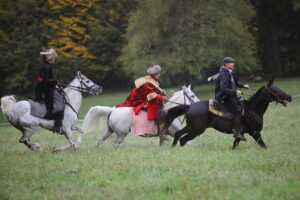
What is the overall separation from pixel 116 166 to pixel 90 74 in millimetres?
42894

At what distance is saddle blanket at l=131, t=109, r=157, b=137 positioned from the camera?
13.6 m

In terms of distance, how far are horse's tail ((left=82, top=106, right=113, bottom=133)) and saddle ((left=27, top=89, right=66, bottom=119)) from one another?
3.06 ft

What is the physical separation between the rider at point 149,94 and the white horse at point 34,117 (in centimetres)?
152

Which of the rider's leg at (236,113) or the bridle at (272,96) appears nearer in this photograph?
the bridle at (272,96)

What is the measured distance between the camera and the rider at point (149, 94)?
44.7 ft

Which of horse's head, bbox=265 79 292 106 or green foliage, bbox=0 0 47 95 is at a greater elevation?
horse's head, bbox=265 79 292 106

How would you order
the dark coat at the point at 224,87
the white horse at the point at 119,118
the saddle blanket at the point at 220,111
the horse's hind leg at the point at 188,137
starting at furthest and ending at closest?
the white horse at the point at 119,118 → the horse's hind leg at the point at 188,137 → the saddle blanket at the point at 220,111 → the dark coat at the point at 224,87

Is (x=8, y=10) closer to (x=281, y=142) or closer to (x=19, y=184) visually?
(x=281, y=142)

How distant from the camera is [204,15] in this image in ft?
133

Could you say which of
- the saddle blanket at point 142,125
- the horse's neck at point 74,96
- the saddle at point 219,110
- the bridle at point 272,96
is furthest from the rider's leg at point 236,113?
the horse's neck at point 74,96

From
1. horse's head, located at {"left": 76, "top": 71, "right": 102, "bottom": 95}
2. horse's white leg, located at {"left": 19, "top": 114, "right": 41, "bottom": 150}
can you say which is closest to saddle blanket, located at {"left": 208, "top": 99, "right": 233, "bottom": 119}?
horse's head, located at {"left": 76, "top": 71, "right": 102, "bottom": 95}

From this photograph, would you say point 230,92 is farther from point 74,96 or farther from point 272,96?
point 74,96

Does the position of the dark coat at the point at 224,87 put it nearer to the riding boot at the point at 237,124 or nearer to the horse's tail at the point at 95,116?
the riding boot at the point at 237,124

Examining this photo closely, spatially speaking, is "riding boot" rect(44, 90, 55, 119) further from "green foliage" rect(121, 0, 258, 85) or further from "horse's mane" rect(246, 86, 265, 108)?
"green foliage" rect(121, 0, 258, 85)
